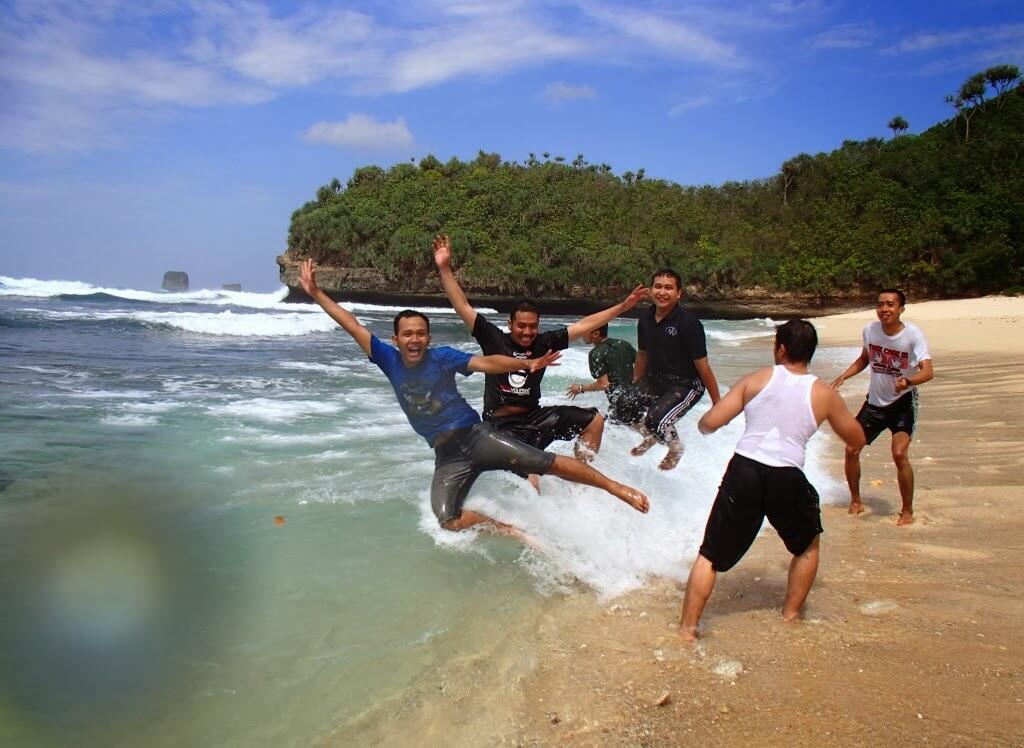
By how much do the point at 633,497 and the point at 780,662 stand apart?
1523mm

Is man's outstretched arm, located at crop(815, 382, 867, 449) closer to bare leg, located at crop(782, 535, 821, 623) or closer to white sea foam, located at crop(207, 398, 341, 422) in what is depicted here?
bare leg, located at crop(782, 535, 821, 623)

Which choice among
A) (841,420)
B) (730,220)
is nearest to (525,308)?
(841,420)

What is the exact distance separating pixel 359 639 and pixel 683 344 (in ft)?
11.8

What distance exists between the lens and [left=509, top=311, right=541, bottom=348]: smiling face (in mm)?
5070

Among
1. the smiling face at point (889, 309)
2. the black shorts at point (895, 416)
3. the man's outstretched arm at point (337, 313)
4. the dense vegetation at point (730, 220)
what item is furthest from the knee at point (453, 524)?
the dense vegetation at point (730, 220)

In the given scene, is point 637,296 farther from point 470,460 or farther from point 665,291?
point 470,460

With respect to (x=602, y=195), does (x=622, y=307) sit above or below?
below

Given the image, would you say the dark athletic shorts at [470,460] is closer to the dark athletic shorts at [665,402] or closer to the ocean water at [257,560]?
the ocean water at [257,560]

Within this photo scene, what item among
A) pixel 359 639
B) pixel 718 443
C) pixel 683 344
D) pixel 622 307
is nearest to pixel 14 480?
pixel 359 639

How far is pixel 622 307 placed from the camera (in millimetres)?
5520

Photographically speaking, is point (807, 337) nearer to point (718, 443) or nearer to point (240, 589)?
point (240, 589)

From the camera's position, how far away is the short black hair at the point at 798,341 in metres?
3.26

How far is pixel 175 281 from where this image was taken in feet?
367

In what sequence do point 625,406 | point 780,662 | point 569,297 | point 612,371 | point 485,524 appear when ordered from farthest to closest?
point 569,297, point 612,371, point 625,406, point 485,524, point 780,662
